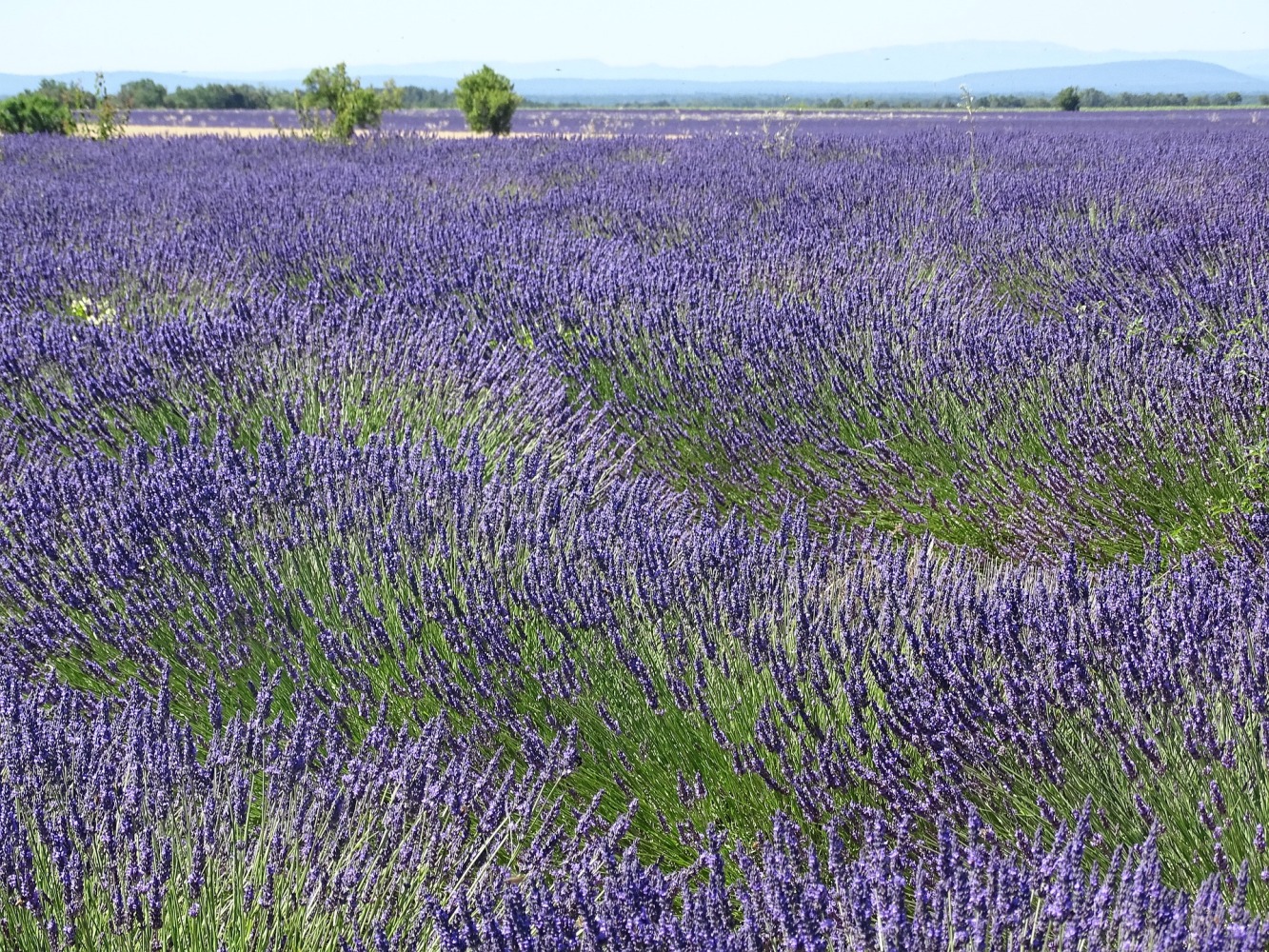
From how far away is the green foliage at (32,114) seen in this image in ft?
51.4

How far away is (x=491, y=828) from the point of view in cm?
164

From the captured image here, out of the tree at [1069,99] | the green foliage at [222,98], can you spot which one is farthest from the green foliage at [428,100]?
the tree at [1069,99]

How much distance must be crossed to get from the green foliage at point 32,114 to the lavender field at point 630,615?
13.3 meters

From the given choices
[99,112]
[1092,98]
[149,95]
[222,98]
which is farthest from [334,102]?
[1092,98]

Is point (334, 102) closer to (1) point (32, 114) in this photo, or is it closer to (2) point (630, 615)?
(1) point (32, 114)

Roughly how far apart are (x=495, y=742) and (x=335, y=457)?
0.89m

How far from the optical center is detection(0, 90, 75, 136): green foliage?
51.4ft

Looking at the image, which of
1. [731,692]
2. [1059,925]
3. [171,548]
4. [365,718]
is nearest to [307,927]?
[365,718]

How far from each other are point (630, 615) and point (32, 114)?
17833 millimetres

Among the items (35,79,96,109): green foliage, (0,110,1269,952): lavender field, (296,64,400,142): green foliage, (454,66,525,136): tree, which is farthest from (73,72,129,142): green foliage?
(0,110,1269,952): lavender field

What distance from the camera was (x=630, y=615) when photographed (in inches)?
77.5

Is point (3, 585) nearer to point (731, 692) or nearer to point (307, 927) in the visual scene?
point (307, 927)

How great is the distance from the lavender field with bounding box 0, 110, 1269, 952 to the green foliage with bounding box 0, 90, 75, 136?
523 inches

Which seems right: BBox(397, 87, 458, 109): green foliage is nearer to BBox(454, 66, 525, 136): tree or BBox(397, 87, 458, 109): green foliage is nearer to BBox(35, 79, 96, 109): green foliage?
BBox(454, 66, 525, 136): tree
